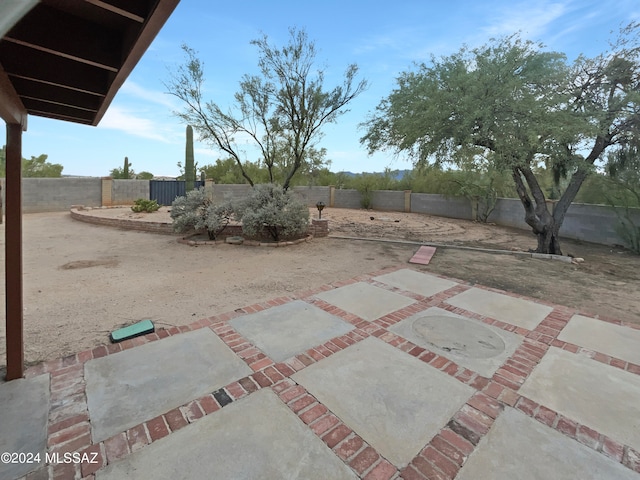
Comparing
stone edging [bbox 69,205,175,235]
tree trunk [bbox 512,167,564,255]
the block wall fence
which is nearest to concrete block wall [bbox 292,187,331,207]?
the block wall fence

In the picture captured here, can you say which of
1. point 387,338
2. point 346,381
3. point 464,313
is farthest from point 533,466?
point 464,313

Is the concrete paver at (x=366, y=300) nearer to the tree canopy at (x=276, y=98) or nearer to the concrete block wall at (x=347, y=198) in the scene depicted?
the tree canopy at (x=276, y=98)

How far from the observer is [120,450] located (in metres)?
1.51

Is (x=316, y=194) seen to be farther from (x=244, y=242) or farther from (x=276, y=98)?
(x=244, y=242)

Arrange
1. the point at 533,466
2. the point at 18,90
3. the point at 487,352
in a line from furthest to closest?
the point at 487,352, the point at 18,90, the point at 533,466

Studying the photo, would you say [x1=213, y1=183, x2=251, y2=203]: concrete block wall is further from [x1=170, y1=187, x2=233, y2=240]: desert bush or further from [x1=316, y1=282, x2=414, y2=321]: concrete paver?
Result: [x1=316, y1=282, x2=414, y2=321]: concrete paver

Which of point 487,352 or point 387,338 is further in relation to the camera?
point 387,338

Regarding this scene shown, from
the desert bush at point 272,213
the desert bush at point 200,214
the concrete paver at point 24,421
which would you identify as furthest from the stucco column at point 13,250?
the desert bush at point 200,214

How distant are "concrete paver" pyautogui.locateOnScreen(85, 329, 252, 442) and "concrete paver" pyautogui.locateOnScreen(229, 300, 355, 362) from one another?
0.29 metres

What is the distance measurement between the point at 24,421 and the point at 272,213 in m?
5.29

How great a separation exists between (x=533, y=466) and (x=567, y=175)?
931 centimetres

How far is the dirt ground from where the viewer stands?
10.1 feet

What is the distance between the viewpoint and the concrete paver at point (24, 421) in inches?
55.9

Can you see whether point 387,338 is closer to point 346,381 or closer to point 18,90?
point 346,381
